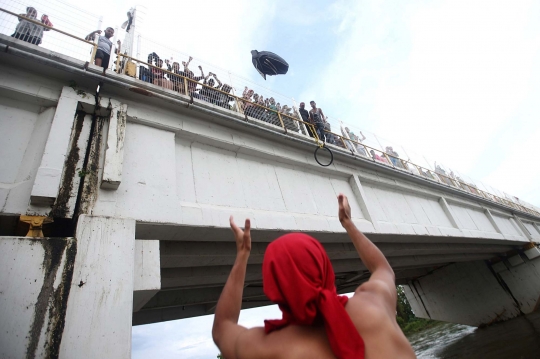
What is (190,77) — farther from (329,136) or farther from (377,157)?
(377,157)

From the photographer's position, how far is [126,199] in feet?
11.4

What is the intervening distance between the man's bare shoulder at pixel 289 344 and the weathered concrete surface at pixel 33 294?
2.18 m

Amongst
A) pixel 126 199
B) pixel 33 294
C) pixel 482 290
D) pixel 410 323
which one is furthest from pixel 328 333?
pixel 410 323

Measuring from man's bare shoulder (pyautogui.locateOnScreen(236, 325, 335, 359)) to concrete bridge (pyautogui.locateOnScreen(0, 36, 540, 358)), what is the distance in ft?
6.83

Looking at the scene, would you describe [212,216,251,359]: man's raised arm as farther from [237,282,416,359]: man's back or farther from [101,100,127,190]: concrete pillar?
[101,100,127,190]: concrete pillar

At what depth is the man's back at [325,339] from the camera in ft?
3.60

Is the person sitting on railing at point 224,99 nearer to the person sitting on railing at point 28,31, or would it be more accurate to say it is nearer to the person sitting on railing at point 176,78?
the person sitting on railing at point 176,78

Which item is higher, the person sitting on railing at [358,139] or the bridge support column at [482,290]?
the person sitting on railing at [358,139]

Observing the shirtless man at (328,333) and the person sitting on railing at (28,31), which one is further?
the person sitting on railing at (28,31)

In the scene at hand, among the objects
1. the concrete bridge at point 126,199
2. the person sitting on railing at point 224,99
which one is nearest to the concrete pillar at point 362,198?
the concrete bridge at point 126,199

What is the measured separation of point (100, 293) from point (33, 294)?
21.0 inches

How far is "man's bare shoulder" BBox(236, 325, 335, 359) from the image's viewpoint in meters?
1.09

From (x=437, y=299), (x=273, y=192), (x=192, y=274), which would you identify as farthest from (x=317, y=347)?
(x=437, y=299)

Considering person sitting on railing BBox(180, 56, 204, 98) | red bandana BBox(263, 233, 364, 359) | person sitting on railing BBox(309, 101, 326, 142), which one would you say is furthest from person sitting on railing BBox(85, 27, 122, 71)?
person sitting on railing BBox(309, 101, 326, 142)
